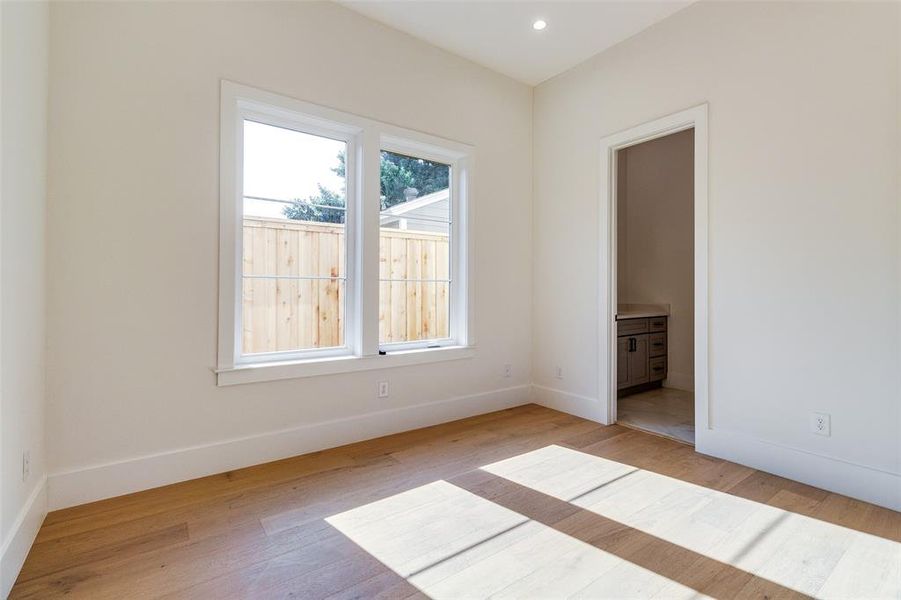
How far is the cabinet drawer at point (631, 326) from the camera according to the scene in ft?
13.5

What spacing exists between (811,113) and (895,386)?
1.53m

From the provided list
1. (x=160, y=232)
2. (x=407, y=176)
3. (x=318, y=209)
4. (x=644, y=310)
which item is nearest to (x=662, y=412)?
(x=644, y=310)

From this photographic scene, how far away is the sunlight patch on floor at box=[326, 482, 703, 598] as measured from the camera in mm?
1543

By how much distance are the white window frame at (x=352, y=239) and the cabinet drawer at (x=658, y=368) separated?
7.39 feet

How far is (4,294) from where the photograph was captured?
5.03ft

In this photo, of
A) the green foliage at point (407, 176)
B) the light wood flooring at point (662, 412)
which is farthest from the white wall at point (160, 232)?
the light wood flooring at point (662, 412)

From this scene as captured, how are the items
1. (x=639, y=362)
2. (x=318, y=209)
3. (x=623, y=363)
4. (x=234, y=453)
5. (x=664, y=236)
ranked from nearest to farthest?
1. (x=234, y=453)
2. (x=318, y=209)
3. (x=623, y=363)
4. (x=639, y=362)
5. (x=664, y=236)

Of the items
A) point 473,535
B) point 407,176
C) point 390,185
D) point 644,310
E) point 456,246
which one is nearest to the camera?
point 473,535

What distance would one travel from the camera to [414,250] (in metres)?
3.51

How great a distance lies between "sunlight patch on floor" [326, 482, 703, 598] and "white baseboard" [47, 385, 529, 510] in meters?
0.89

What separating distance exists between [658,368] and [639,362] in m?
0.42

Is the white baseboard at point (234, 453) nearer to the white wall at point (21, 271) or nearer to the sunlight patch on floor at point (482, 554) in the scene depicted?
the white wall at point (21, 271)

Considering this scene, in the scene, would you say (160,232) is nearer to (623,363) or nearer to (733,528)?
A: (733,528)

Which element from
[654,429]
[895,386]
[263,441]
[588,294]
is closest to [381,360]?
[263,441]
